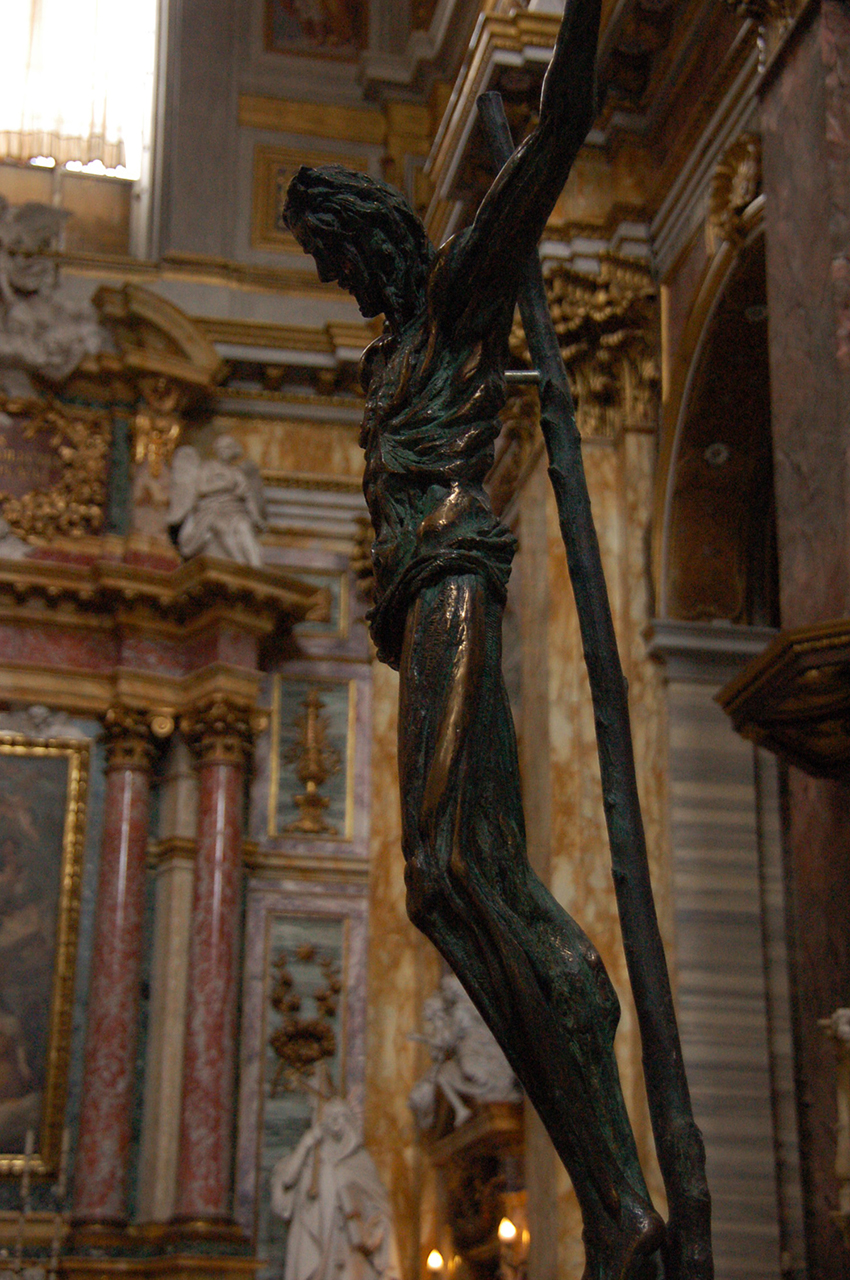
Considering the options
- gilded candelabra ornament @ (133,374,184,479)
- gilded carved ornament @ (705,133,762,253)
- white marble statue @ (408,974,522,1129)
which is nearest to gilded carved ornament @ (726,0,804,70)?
gilded carved ornament @ (705,133,762,253)

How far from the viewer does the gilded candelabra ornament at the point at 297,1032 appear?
12648mm

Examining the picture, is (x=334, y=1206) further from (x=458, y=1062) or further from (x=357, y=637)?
(x=357, y=637)

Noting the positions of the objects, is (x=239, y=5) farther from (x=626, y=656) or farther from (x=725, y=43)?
(x=626, y=656)

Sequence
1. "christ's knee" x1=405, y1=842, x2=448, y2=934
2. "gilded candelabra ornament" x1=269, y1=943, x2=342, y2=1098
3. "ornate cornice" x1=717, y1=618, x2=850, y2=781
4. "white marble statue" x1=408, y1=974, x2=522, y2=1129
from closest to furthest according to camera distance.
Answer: "christ's knee" x1=405, y1=842, x2=448, y2=934
"ornate cornice" x1=717, y1=618, x2=850, y2=781
"white marble statue" x1=408, y1=974, x2=522, y2=1129
"gilded candelabra ornament" x1=269, y1=943, x2=342, y2=1098

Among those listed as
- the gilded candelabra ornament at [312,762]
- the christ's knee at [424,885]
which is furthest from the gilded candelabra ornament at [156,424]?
the christ's knee at [424,885]

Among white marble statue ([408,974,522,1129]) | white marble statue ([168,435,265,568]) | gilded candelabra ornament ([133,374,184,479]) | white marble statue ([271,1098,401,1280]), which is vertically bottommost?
white marble statue ([271,1098,401,1280])

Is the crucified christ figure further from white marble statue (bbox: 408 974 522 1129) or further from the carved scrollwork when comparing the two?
the carved scrollwork

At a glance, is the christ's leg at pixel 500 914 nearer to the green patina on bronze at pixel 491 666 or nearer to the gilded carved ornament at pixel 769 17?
the green patina on bronze at pixel 491 666

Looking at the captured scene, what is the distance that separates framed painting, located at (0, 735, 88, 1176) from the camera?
12016 millimetres

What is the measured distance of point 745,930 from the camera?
888 centimetres

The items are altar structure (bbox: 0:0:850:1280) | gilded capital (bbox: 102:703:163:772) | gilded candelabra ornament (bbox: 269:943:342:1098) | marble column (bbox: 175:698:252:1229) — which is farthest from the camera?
gilded capital (bbox: 102:703:163:772)

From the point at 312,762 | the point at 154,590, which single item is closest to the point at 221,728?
the point at 312,762

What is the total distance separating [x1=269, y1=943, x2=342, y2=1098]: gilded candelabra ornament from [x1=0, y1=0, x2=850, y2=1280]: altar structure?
0.11ft

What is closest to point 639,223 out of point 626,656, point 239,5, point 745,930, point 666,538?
point 666,538
